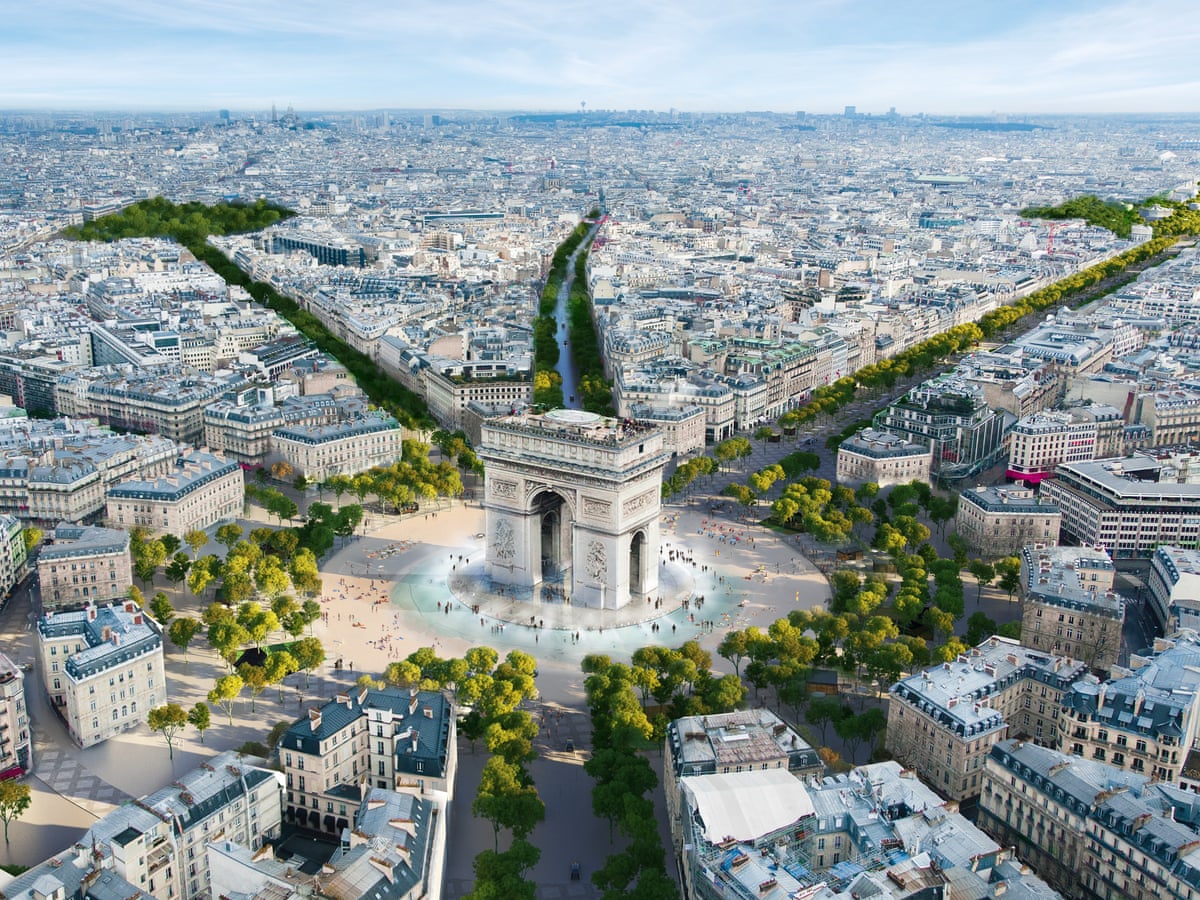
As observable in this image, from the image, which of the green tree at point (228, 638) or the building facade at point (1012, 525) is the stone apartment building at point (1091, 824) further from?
the green tree at point (228, 638)

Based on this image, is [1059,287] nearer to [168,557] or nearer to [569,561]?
[569,561]

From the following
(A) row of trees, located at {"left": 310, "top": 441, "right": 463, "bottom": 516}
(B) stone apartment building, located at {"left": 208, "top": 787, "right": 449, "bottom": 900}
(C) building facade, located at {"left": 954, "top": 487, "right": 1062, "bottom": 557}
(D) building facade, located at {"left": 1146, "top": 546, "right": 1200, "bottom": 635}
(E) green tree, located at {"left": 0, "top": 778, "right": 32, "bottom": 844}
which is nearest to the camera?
(B) stone apartment building, located at {"left": 208, "top": 787, "right": 449, "bottom": 900}

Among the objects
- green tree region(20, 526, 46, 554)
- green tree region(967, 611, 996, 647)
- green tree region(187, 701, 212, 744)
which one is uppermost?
green tree region(20, 526, 46, 554)

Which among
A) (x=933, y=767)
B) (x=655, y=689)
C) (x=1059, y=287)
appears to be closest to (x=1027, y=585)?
(x=933, y=767)

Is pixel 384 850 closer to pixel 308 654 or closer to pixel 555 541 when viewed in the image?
pixel 308 654

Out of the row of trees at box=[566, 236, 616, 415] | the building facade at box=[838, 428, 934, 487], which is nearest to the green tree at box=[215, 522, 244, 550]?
the row of trees at box=[566, 236, 616, 415]

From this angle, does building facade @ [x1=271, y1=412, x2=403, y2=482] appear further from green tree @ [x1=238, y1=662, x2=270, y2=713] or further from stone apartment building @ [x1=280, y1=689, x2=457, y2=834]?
stone apartment building @ [x1=280, y1=689, x2=457, y2=834]
